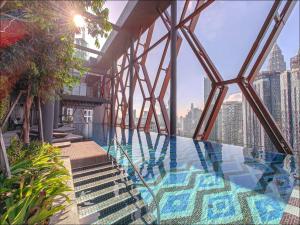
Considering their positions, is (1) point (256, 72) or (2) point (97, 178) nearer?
(2) point (97, 178)

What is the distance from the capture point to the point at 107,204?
204cm

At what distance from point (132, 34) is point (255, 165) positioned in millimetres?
11244

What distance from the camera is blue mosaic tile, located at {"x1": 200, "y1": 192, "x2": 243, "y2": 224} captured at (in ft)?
5.66

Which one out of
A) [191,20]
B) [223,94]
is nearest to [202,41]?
[191,20]

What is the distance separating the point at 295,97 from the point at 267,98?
0.76 m

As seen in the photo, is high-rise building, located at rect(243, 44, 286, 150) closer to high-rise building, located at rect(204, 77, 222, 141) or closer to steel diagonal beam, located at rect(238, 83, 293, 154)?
steel diagonal beam, located at rect(238, 83, 293, 154)

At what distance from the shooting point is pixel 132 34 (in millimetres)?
11484

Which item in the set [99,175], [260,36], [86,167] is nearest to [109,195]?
[99,175]

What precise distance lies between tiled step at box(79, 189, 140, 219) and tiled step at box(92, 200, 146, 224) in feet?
0.55

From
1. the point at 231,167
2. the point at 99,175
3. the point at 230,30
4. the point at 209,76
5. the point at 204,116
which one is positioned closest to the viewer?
the point at 99,175

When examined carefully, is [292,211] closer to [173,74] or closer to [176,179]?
[176,179]

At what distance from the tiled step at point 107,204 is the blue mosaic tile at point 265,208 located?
1520 mm

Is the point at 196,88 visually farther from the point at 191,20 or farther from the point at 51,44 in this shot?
the point at 51,44

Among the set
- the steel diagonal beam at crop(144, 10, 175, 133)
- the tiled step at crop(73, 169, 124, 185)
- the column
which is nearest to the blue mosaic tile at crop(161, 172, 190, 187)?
the tiled step at crop(73, 169, 124, 185)
